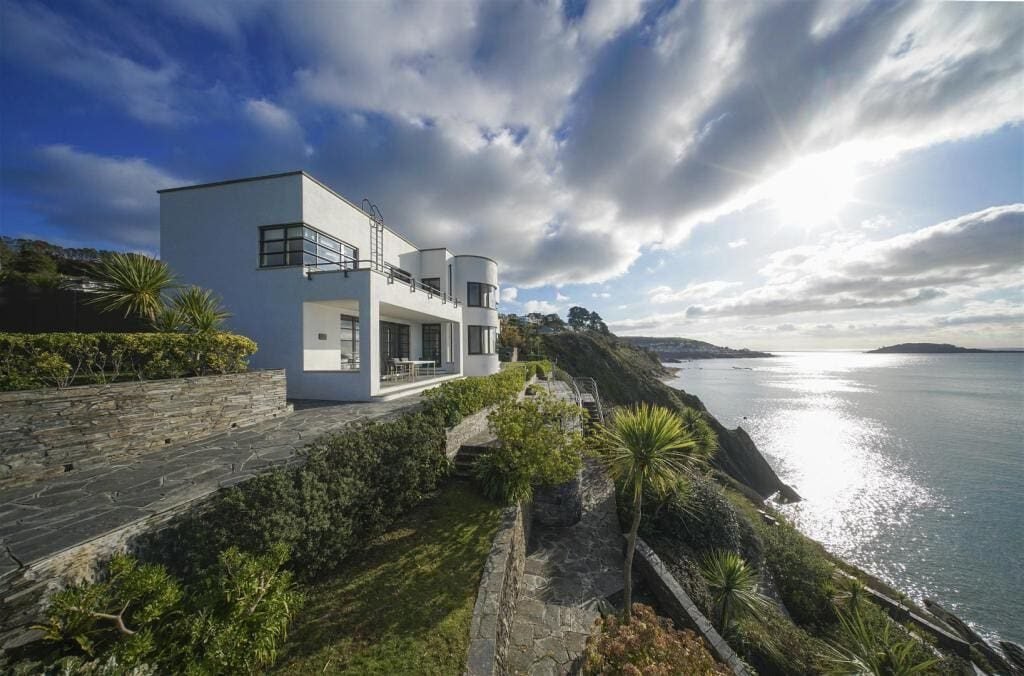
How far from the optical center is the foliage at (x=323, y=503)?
3.86 meters

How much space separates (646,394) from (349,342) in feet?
113

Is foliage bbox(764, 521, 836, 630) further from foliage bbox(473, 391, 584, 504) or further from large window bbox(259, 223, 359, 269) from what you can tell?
A: large window bbox(259, 223, 359, 269)

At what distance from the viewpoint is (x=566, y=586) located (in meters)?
6.88

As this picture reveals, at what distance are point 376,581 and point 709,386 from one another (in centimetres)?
7077

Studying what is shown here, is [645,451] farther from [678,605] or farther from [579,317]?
[579,317]

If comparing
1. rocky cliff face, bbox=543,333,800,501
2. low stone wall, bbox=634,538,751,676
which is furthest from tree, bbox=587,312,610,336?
low stone wall, bbox=634,538,751,676

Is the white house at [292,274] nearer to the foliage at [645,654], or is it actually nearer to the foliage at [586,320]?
the foliage at [645,654]

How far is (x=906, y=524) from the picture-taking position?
1922cm

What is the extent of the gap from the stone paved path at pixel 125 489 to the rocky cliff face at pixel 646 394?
86.6ft

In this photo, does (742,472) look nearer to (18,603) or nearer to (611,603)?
(611,603)

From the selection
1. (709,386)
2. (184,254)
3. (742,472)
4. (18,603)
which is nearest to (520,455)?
(18,603)

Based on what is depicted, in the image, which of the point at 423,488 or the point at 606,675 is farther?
the point at 423,488

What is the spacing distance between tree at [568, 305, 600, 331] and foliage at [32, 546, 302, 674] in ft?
254

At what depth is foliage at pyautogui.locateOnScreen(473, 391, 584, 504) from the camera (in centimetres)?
723
